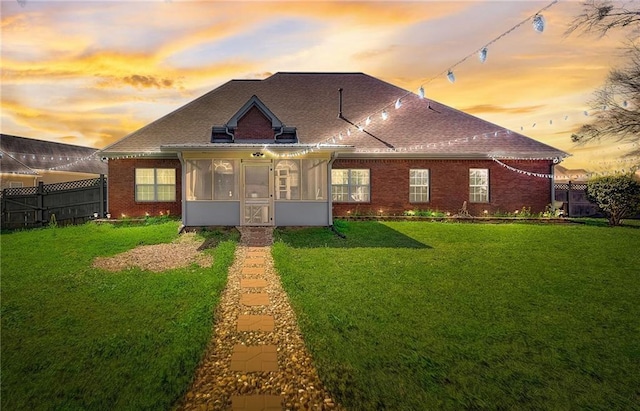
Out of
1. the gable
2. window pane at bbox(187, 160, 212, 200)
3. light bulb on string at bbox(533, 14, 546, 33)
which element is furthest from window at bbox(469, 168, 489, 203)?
window pane at bbox(187, 160, 212, 200)

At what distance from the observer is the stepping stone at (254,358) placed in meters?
4.07

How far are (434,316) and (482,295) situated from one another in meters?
1.71

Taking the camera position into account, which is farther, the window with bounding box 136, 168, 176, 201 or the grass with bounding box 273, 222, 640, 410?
the window with bounding box 136, 168, 176, 201

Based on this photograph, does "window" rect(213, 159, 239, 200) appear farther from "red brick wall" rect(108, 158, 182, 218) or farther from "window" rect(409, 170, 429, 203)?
"window" rect(409, 170, 429, 203)

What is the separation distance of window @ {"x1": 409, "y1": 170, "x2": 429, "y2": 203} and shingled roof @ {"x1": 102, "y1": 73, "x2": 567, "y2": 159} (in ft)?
3.87

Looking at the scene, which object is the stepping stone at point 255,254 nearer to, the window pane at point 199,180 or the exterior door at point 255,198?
the exterior door at point 255,198

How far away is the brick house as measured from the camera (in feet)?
44.5

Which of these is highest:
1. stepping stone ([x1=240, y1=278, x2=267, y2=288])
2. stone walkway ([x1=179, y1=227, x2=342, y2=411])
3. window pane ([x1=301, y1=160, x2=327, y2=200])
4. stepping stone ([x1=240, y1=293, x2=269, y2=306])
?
window pane ([x1=301, y1=160, x2=327, y2=200])

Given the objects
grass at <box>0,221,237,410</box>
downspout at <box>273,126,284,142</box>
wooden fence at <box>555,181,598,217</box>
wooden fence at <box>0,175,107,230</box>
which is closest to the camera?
grass at <box>0,221,237,410</box>

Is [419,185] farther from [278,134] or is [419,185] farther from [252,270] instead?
[252,270]

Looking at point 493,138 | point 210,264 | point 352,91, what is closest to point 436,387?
Result: point 210,264

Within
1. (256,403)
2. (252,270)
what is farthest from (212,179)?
(256,403)

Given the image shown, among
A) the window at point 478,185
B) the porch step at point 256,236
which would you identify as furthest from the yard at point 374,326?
the window at point 478,185

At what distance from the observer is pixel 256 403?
11.2 feet
